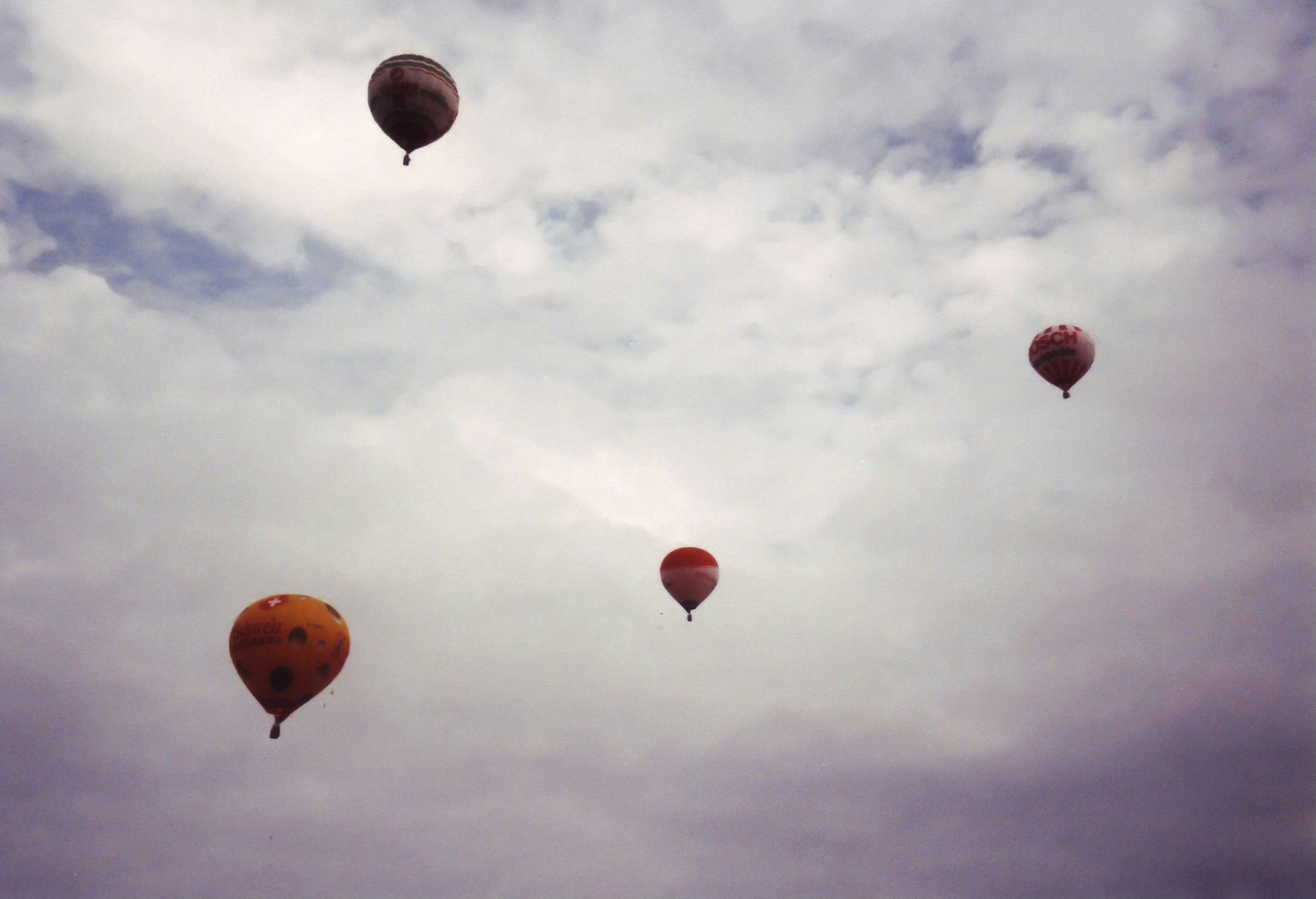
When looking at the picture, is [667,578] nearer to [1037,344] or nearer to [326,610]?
[326,610]

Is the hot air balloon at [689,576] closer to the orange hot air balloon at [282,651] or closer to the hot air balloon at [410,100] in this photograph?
the orange hot air balloon at [282,651]

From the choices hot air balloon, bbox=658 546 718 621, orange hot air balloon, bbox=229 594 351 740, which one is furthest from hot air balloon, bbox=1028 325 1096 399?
orange hot air balloon, bbox=229 594 351 740

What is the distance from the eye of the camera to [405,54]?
34.4 m

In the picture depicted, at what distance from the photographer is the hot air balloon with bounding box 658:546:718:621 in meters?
43.7

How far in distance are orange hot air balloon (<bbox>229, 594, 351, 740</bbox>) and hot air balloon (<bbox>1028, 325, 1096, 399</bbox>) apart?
34826mm

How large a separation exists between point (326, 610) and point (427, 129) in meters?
16.9

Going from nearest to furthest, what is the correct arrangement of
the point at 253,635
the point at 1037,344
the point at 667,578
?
the point at 253,635, the point at 667,578, the point at 1037,344

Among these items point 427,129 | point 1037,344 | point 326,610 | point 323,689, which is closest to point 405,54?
point 427,129

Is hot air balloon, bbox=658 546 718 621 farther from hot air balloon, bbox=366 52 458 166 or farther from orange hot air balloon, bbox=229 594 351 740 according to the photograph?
hot air balloon, bbox=366 52 458 166

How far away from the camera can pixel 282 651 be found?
92.3ft

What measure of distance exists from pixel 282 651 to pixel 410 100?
18840 mm

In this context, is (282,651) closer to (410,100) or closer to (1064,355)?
(410,100)

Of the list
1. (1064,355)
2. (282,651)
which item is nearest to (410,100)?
(282,651)

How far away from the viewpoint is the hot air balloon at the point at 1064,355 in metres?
46.4
